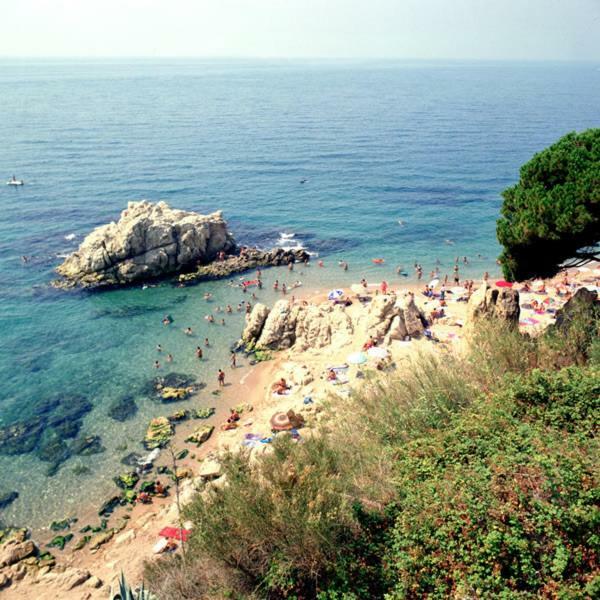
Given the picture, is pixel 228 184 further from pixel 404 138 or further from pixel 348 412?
pixel 348 412

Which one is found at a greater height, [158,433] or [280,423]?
[280,423]

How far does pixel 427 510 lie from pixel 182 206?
55332 mm

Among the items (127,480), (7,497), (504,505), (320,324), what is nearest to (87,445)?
(127,480)

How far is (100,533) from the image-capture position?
19.8 m

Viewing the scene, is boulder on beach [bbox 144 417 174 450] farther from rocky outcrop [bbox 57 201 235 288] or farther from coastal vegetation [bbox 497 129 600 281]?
coastal vegetation [bbox 497 129 600 281]

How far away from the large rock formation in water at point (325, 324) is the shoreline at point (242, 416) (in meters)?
0.73

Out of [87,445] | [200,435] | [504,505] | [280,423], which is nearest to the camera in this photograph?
[504,505]

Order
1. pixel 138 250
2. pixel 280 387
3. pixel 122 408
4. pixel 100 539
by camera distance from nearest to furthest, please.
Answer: pixel 100 539 → pixel 122 408 → pixel 280 387 → pixel 138 250

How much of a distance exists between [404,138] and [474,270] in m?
60.9

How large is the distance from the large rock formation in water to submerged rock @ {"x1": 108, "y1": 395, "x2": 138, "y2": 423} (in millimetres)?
8811

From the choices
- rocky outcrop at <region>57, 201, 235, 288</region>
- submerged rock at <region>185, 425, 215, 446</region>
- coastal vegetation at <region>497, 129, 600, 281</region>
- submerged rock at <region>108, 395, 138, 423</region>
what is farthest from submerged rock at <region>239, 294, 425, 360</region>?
rocky outcrop at <region>57, 201, 235, 288</region>

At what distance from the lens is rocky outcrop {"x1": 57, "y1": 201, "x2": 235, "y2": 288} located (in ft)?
136

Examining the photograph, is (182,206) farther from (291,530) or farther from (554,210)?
(291,530)

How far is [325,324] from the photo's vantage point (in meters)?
32.6
